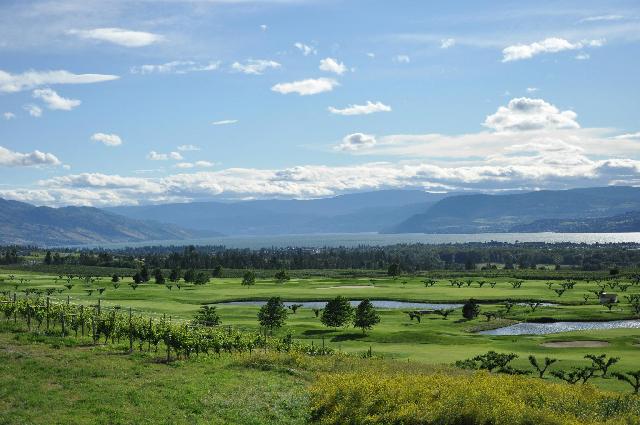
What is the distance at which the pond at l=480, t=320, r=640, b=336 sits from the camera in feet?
314

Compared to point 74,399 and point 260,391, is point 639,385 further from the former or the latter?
point 74,399

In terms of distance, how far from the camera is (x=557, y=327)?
101 metres

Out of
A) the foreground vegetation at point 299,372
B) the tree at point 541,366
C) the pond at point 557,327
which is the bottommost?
the pond at point 557,327

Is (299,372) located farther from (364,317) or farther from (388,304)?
(388,304)

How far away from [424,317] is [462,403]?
83848 mm

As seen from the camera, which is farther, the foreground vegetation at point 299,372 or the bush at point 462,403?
the foreground vegetation at point 299,372

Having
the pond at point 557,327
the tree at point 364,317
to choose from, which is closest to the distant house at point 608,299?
the pond at point 557,327

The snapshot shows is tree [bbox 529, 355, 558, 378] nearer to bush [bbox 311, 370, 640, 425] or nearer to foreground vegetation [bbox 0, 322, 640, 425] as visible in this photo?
foreground vegetation [bbox 0, 322, 640, 425]

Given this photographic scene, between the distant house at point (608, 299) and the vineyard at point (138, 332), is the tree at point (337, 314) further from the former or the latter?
the distant house at point (608, 299)

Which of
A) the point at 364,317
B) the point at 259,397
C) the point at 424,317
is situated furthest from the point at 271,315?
the point at 259,397

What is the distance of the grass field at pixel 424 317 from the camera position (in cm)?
6844

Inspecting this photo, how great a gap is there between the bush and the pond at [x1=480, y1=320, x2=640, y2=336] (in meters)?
66.0

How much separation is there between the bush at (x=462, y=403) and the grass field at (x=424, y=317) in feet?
75.5

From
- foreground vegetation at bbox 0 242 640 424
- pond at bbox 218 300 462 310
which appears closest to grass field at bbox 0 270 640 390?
foreground vegetation at bbox 0 242 640 424
